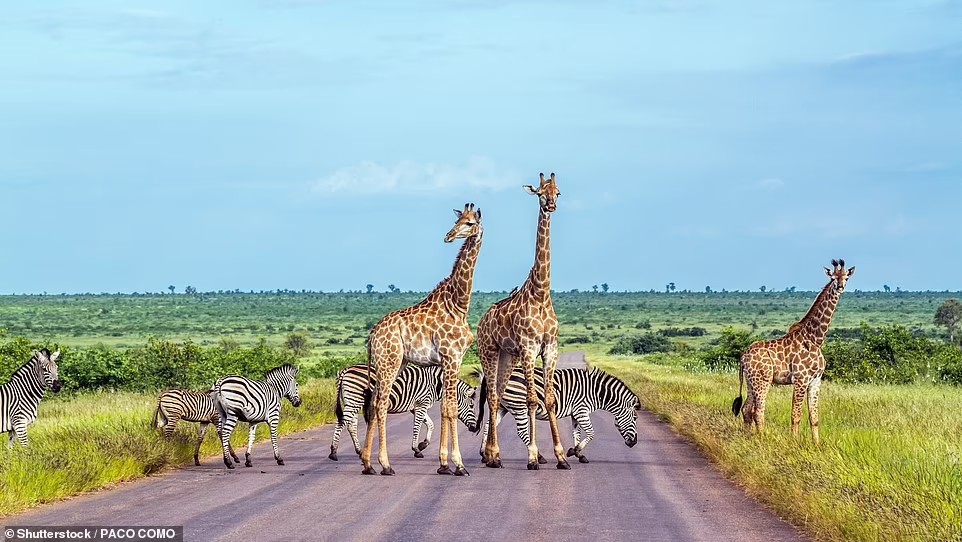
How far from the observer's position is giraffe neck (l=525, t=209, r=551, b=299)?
17797mm

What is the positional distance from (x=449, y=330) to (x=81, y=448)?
485cm

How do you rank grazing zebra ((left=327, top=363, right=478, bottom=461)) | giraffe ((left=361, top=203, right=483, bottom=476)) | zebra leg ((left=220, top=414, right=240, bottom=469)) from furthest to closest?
grazing zebra ((left=327, top=363, right=478, bottom=461)) → zebra leg ((left=220, top=414, right=240, bottom=469)) → giraffe ((left=361, top=203, right=483, bottom=476))

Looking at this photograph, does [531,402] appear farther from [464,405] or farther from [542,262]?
[464,405]

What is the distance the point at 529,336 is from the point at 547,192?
79.3 inches

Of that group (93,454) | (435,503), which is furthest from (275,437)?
(435,503)

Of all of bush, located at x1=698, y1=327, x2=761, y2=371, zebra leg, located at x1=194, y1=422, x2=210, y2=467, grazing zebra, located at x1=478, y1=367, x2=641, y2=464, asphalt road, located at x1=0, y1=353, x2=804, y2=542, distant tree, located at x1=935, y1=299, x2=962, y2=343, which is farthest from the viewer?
distant tree, located at x1=935, y1=299, x2=962, y2=343

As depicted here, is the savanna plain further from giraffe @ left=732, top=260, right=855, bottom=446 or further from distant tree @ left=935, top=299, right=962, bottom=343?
distant tree @ left=935, top=299, right=962, bottom=343

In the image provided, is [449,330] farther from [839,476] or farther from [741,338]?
[741,338]

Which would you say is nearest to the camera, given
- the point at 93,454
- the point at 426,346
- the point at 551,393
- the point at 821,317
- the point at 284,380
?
the point at 93,454

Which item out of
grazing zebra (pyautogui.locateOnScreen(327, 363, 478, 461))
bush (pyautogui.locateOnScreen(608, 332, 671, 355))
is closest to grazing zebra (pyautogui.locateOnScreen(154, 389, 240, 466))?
grazing zebra (pyautogui.locateOnScreen(327, 363, 478, 461))

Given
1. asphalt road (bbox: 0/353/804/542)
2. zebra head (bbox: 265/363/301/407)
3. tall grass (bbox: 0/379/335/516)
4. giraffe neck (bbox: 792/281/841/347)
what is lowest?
asphalt road (bbox: 0/353/804/542)

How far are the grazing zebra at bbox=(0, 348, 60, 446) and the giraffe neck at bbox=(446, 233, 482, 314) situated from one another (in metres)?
6.12

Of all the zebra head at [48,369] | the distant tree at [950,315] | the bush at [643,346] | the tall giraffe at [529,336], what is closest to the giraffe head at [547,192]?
the tall giraffe at [529,336]

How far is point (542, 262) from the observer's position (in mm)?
18047
